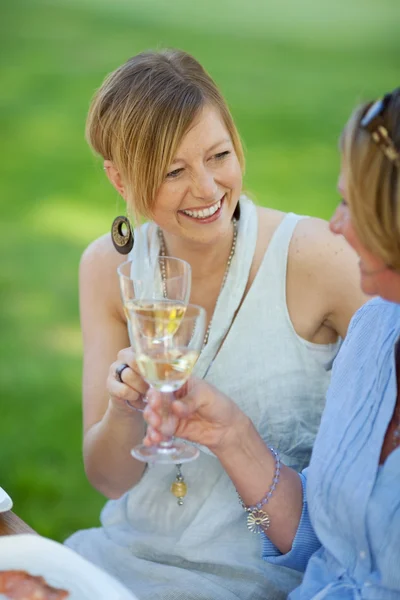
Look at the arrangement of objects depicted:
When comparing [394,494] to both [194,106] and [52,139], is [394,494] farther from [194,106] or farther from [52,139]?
[52,139]

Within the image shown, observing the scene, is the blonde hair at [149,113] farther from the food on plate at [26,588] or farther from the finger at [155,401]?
the food on plate at [26,588]

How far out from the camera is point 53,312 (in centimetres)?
629

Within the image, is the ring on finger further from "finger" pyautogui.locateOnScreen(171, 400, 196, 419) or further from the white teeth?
the white teeth

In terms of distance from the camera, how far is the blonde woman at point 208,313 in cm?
274

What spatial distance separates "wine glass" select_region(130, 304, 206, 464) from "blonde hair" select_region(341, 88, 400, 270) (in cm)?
37

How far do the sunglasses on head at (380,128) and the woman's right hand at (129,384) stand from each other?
76 centimetres

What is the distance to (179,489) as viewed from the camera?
9.37 feet

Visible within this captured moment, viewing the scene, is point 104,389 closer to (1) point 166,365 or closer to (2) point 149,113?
(2) point 149,113

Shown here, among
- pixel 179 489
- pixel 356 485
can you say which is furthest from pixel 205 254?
pixel 356 485

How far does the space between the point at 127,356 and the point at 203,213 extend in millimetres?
583

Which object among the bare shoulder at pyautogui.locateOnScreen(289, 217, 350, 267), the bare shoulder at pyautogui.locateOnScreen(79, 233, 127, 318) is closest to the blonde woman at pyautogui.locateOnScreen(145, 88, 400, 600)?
the bare shoulder at pyautogui.locateOnScreen(289, 217, 350, 267)

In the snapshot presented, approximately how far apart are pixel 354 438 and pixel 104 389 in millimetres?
940

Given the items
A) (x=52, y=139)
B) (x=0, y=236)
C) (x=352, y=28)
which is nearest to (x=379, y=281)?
(x=0, y=236)

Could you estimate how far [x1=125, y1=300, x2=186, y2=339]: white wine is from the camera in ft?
6.66
